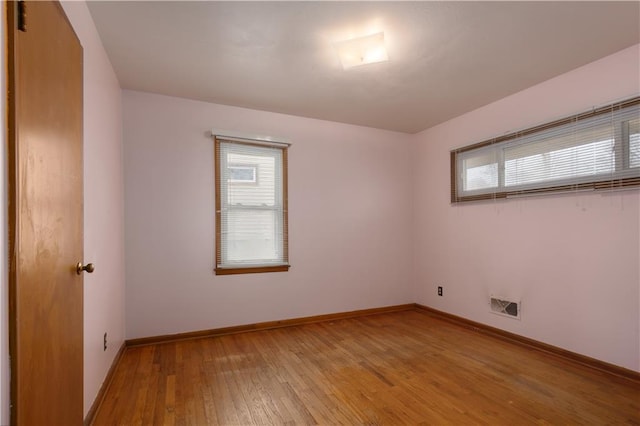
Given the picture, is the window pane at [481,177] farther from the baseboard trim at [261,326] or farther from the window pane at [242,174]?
the window pane at [242,174]

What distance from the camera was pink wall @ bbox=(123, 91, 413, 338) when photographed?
10.5 ft

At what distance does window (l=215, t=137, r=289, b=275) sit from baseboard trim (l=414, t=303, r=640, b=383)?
7.15 feet

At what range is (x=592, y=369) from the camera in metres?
2.59

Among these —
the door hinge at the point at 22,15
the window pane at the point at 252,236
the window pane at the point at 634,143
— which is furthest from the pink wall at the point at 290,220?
the window pane at the point at 634,143

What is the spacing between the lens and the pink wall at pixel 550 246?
247cm

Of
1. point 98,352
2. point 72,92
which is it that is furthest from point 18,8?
point 98,352

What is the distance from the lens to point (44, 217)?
1227mm

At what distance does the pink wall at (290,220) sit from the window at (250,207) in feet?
0.34

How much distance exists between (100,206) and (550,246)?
378 centimetres

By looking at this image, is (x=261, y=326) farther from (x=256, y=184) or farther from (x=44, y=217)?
(x=44, y=217)

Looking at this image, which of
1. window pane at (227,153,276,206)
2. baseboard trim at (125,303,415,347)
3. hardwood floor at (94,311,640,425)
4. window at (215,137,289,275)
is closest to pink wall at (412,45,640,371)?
hardwood floor at (94,311,640,425)

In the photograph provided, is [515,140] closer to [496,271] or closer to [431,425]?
[496,271]

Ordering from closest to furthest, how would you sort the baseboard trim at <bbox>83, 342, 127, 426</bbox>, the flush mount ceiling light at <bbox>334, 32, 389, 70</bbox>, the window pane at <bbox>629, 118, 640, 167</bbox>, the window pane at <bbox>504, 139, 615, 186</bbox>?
the baseboard trim at <bbox>83, 342, 127, 426</bbox>, the flush mount ceiling light at <bbox>334, 32, 389, 70</bbox>, the window pane at <bbox>629, 118, 640, 167</bbox>, the window pane at <bbox>504, 139, 615, 186</bbox>

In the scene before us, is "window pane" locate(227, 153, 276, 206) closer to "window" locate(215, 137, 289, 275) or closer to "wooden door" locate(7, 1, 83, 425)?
"window" locate(215, 137, 289, 275)
